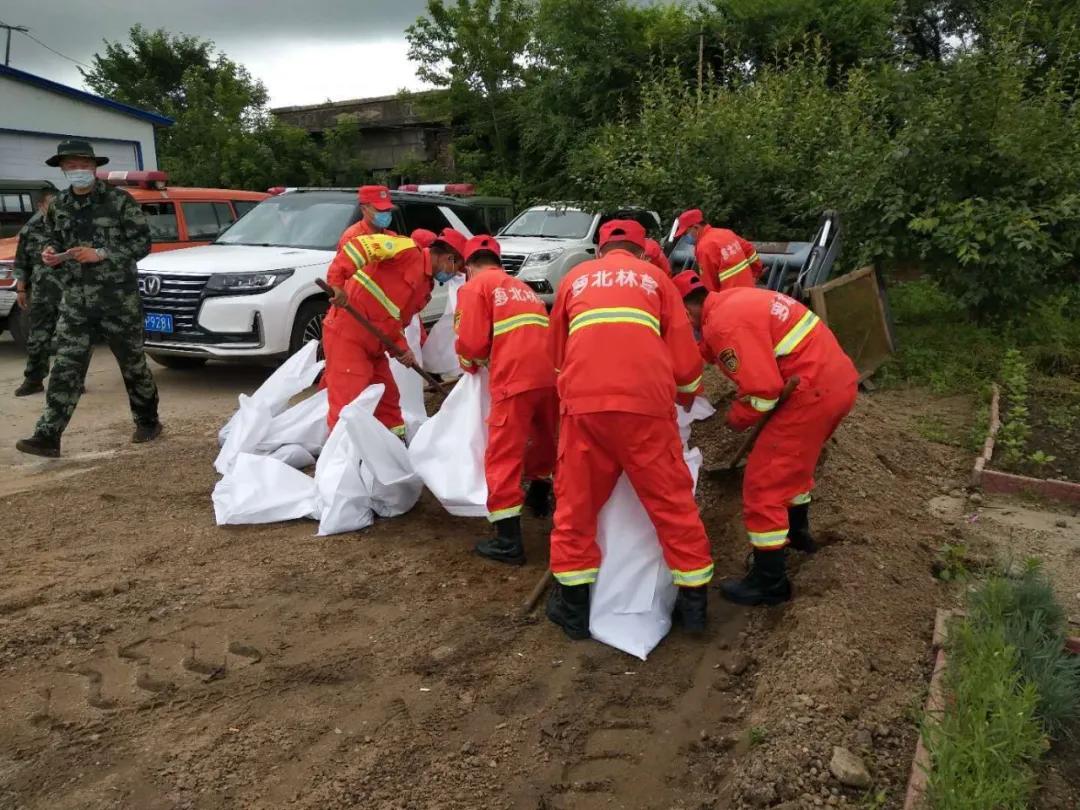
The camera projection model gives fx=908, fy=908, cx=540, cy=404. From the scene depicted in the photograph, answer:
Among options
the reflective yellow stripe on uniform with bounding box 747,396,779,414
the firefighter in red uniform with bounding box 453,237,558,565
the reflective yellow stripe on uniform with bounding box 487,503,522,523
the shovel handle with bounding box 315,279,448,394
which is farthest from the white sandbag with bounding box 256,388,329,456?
the reflective yellow stripe on uniform with bounding box 747,396,779,414

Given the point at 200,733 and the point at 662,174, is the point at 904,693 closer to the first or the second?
the point at 200,733

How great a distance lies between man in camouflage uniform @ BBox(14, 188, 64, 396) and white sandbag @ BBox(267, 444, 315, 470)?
3260mm

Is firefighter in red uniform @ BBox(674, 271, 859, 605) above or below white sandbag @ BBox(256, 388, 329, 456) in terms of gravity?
above

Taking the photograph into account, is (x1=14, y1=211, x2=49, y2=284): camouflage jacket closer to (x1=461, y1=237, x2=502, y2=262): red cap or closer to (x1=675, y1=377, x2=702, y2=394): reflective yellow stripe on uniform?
(x1=461, y1=237, x2=502, y2=262): red cap

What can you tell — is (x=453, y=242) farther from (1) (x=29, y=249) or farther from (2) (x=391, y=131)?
(2) (x=391, y=131)

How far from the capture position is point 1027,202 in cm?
774

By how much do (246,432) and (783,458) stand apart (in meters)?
3.19

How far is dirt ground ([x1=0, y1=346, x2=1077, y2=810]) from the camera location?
2.61m

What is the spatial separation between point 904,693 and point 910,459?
10.1 ft

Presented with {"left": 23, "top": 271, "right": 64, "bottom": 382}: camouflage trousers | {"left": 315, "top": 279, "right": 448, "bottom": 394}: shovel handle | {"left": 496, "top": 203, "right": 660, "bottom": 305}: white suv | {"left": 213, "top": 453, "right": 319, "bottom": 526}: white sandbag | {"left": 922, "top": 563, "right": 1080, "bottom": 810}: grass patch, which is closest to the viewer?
{"left": 922, "top": 563, "right": 1080, "bottom": 810}: grass patch

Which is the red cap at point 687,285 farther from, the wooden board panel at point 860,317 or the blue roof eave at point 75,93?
the blue roof eave at point 75,93

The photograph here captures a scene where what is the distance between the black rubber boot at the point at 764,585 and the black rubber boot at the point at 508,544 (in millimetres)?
983

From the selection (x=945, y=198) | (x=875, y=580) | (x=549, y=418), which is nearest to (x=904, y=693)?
(x=875, y=580)

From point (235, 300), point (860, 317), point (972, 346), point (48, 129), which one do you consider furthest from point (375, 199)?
point (48, 129)
